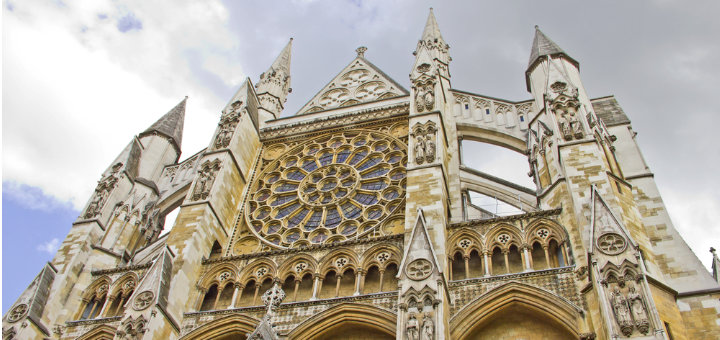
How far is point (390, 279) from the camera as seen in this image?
11.2 meters

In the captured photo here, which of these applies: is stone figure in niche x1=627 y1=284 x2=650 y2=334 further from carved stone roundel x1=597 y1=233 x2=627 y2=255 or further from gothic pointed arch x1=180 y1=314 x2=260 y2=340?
gothic pointed arch x1=180 y1=314 x2=260 y2=340

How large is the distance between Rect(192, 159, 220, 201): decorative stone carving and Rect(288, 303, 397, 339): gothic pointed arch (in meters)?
4.63

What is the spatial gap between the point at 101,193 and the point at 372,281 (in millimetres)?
7924

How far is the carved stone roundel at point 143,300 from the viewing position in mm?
10735

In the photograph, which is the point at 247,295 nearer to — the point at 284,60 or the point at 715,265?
the point at 715,265

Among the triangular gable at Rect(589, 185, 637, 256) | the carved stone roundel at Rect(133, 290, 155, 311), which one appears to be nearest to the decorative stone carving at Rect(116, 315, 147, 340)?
the carved stone roundel at Rect(133, 290, 155, 311)

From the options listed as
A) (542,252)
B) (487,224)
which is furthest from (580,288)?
(487,224)

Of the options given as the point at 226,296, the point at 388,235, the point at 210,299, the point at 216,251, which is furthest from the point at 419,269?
the point at 216,251

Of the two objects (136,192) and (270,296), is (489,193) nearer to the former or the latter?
(270,296)

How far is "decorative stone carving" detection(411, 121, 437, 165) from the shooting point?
41.8ft

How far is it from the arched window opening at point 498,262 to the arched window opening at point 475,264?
22 centimetres

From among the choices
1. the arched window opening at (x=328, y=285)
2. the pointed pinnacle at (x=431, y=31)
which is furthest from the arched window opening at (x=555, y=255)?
the pointed pinnacle at (x=431, y=31)

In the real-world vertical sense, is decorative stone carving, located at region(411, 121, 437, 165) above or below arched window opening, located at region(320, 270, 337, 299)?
above

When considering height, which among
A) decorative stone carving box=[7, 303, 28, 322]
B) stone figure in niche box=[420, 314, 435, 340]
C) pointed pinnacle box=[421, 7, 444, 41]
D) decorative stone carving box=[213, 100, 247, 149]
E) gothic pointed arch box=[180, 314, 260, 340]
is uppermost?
pointed pinnacle box=[421, 7, 444, 41]
